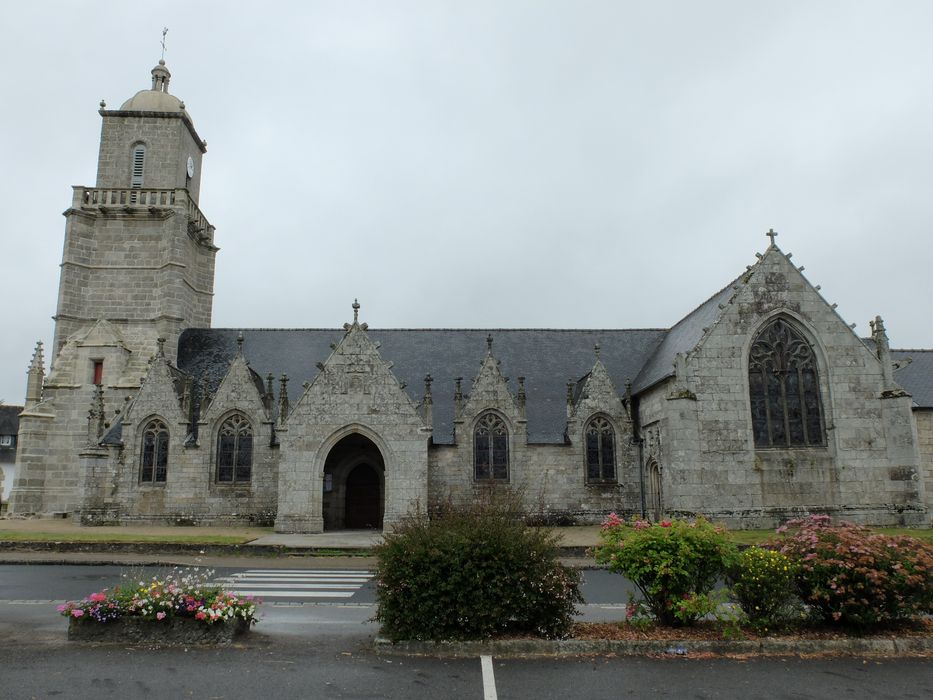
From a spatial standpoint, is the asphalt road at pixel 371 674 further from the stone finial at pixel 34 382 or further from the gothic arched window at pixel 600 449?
the stone finial at pixel 34 382

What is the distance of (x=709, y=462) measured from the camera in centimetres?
2145

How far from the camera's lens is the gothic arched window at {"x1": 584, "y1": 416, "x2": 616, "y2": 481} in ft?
84.2

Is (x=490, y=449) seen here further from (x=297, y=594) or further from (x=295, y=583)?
(x=297, y=594)

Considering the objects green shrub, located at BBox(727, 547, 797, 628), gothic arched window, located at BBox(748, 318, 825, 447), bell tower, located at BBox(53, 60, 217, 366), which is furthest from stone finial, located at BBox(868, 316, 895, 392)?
bell tower, located at BBox(53, 60, 217, 366)

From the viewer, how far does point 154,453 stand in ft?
86.4

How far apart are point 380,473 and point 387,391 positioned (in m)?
4.62

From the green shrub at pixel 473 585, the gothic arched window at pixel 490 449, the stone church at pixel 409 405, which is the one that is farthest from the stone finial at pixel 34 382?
the green shrub at pixel 473 585

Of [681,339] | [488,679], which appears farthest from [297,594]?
[681,339]

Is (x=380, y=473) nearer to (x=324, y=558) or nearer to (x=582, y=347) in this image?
(x=324, y=558)

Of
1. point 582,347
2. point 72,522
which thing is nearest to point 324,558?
point 72,522

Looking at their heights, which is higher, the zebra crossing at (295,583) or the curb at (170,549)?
the curb at (170,549)

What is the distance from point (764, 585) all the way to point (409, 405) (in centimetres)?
1639

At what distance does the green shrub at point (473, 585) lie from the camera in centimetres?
823

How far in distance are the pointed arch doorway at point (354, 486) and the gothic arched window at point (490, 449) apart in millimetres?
3835
